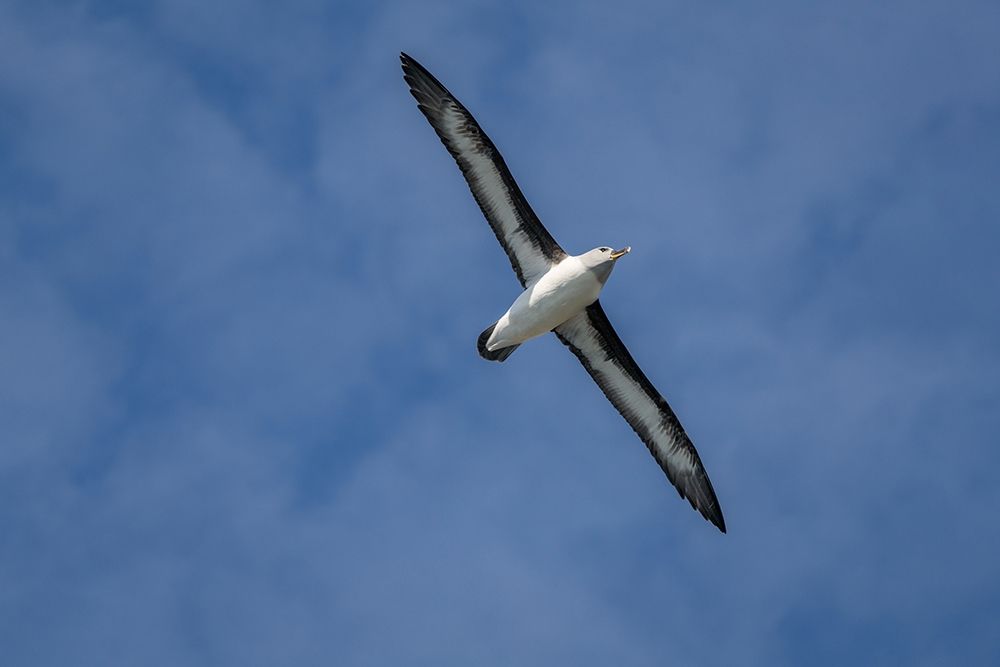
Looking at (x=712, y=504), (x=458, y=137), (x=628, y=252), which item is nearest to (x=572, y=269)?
(x=628, y=252)

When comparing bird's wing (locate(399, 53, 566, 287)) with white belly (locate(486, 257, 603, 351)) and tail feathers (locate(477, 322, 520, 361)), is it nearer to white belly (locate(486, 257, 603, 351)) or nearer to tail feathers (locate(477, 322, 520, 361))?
white belly (locate(486, 257, 603, 351))

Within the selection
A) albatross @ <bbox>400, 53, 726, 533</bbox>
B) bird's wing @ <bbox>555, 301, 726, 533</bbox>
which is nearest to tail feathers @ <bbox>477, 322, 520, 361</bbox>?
albatross @ <bbox>400, 53, 726, 533</bbox>

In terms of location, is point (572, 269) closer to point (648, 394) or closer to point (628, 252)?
point (628, 252)

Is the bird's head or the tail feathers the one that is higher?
the bird's head

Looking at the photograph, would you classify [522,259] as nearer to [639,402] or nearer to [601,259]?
[601,259]

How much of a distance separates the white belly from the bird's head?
0.12m

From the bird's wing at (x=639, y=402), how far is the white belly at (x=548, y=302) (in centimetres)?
80

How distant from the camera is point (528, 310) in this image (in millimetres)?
26938

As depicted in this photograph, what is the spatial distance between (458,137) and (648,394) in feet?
21.0

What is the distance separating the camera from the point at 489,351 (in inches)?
1082

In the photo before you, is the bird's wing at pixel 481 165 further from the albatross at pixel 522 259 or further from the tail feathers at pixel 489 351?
the tail feathers at pixel 489 351

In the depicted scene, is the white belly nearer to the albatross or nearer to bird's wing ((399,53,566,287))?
the albatross

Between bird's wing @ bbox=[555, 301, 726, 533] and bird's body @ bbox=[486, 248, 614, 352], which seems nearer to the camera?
bird's body @ bbox=[486, 248, 614, 352]

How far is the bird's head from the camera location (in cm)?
2683
